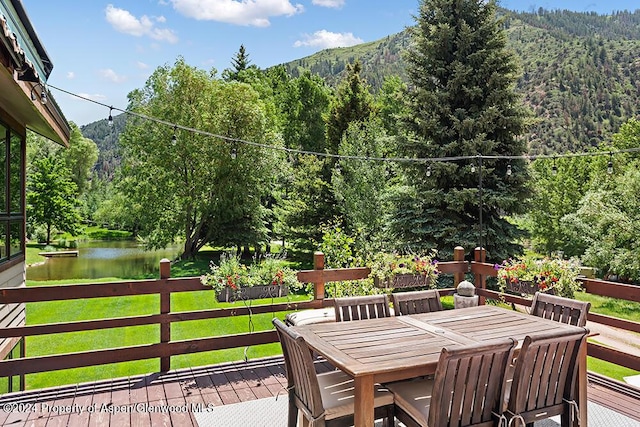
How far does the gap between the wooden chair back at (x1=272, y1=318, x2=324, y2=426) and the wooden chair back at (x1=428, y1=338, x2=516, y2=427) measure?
0.54m

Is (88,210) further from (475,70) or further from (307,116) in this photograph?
(475,70)

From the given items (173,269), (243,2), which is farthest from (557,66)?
(173,269)

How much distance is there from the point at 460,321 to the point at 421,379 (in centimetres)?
53

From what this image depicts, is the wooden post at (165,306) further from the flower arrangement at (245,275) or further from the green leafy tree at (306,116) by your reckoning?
the green leafy tree at (306,116)

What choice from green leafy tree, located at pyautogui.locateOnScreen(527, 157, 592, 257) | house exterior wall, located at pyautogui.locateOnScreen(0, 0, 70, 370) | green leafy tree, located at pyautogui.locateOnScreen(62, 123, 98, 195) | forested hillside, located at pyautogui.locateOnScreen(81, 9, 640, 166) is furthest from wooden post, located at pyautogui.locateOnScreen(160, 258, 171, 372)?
green leafy tree, located at pyautogui.locateOnScreen(62, 123, 98, 195)

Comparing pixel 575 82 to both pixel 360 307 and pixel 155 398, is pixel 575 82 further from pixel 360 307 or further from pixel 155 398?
pixel 155 398

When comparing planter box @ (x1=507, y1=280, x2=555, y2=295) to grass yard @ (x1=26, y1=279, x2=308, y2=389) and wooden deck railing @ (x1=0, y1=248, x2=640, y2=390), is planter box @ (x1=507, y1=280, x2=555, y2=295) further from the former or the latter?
grass yard @ (x1=26, y1=279, x2=308, y2=389)

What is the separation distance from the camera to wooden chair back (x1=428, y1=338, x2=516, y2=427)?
6.76 feet

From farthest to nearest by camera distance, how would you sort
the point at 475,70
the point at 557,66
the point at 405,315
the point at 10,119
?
the point at 557,66 < the point at 475,70 < the point at 10,119 < the point at 405,315

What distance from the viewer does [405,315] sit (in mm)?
3395

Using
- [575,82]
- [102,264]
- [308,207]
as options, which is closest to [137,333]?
[308,207]

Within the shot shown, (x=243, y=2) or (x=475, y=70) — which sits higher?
(x=243, y=2)

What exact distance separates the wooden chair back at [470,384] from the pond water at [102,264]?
15083 millimetres

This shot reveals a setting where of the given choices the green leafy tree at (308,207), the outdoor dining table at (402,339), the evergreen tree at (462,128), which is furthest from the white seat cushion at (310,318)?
the green leafy tree at (308,207)
